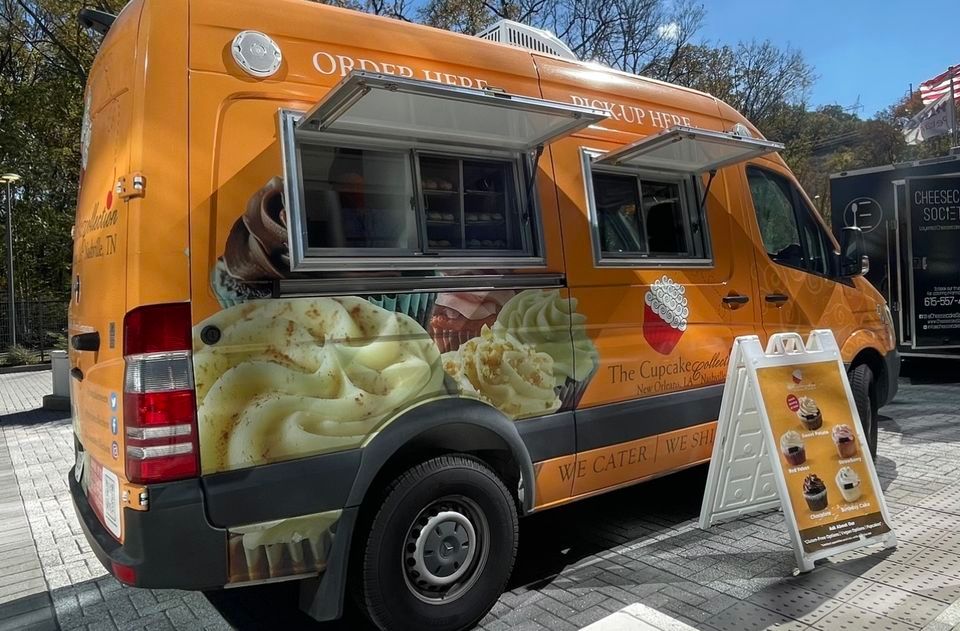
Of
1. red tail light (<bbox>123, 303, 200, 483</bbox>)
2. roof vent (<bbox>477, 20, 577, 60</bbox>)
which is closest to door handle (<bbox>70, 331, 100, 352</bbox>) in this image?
red tail light (<bbox>123, 303, 200, 483</bbox>)

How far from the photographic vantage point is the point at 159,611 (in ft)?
11.5

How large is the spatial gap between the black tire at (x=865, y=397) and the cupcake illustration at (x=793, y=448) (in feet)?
6.31

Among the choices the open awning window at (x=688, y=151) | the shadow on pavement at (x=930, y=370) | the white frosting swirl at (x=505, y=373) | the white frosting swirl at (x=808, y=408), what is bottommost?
the shadow on pavement at (x=930, y=370)

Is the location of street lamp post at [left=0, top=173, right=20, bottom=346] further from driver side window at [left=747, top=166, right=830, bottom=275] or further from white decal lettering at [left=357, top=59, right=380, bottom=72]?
driver side window at [left=747, top=166, right=830, bottom=275]

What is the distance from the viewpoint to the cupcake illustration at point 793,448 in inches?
145

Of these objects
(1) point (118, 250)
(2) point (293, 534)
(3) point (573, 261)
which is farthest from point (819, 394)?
(1) point (118, 250)

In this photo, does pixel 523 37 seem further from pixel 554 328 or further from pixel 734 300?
pixel 734 300

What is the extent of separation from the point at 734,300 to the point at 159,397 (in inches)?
141

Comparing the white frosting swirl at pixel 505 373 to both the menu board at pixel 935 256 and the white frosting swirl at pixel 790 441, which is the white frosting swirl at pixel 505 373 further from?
the menu board at pixel 935 256

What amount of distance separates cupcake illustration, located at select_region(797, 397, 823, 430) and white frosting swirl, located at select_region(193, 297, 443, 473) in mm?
2285

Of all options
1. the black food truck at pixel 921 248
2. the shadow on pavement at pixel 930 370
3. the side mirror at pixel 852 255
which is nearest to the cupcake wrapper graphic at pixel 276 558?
the side mirror at pixel 852 255

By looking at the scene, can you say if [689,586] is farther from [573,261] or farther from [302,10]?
[302,10]

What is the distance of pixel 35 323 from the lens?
1945 centimetres

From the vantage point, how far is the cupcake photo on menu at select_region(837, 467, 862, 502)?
3.79 m
